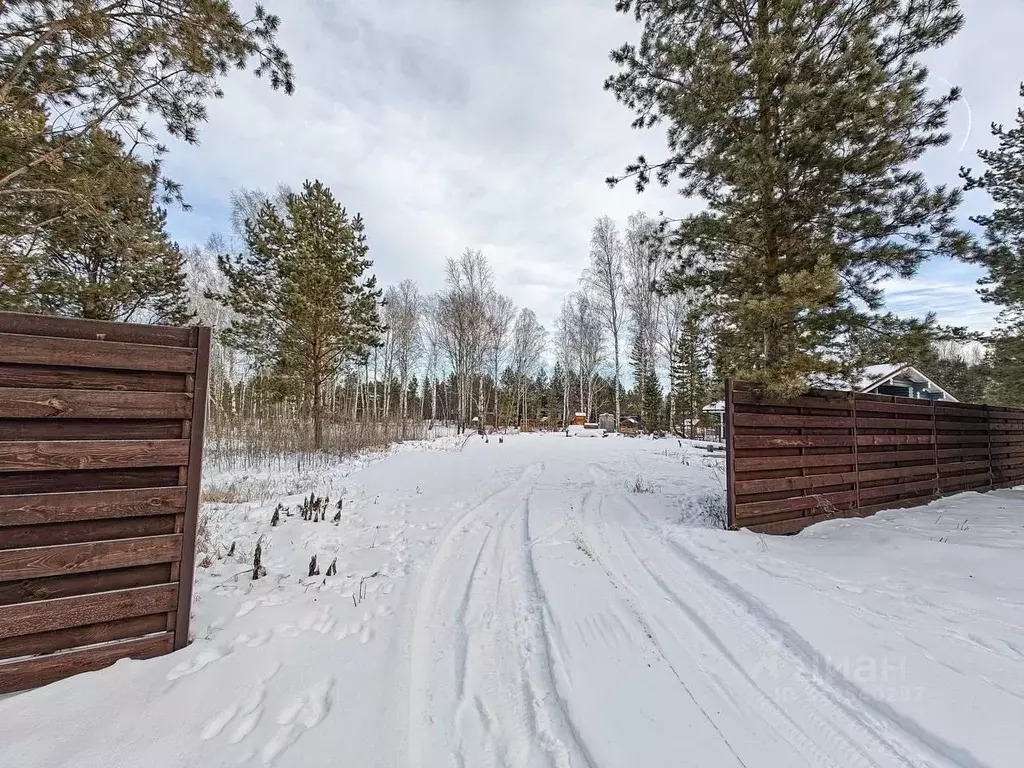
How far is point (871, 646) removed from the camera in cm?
217

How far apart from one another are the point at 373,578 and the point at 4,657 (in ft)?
6.13

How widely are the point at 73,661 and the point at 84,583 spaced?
326mm

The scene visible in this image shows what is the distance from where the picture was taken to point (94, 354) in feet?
6.36

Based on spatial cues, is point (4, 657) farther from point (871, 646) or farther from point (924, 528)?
point (924, 528)

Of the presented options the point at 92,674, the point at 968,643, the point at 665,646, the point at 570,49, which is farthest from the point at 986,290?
the point at 92,674

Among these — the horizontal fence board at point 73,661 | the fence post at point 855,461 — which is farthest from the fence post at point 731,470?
the horizontal fence board at point 73,661

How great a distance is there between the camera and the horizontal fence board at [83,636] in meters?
1.73

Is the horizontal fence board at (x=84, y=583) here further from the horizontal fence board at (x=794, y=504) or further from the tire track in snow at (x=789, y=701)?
the horizontal fence board at (x=794, y=504)

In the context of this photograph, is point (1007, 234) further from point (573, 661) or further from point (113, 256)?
point (113, 256)

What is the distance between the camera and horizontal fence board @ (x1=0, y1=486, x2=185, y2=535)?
176 centimetres

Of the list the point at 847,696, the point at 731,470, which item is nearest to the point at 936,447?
the point at 731,470

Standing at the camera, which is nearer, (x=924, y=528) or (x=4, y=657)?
(x=4, y=657)

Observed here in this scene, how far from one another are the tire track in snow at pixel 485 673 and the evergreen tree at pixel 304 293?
867cm

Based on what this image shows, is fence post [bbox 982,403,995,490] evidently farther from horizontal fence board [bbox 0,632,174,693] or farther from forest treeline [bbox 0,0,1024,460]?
horizontal fence board [bbox 0,632,174,693]
